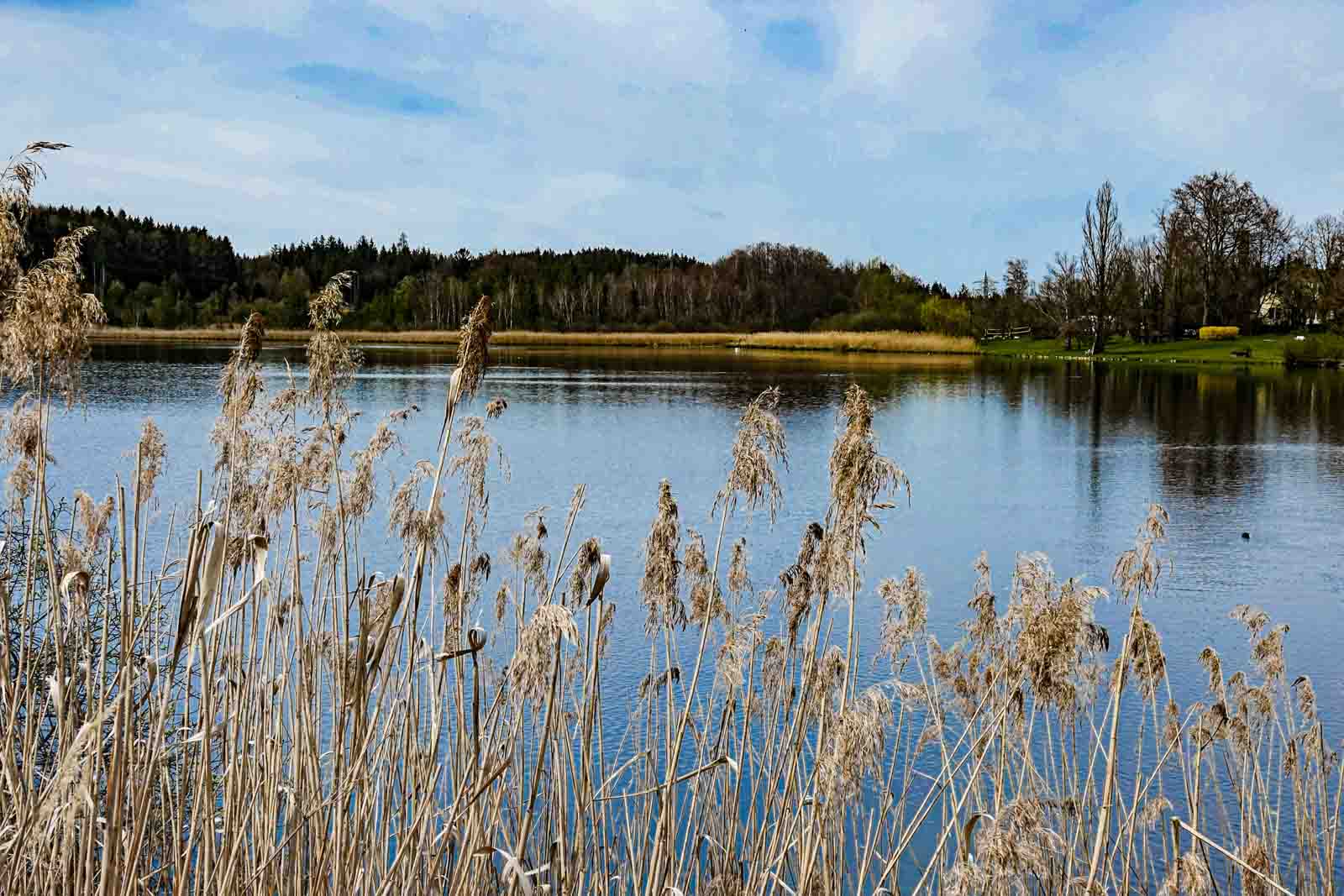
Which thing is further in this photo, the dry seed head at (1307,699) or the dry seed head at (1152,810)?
the dry seed head at (1307,699)

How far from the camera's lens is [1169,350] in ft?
174

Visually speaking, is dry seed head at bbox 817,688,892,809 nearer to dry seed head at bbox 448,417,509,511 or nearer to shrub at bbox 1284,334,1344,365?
dry seed head at bbox 448,417,509,511

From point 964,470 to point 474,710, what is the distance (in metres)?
16.4

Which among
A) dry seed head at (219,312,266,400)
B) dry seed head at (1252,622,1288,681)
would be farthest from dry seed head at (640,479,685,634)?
dry seed head at (1252,622,1288,681)

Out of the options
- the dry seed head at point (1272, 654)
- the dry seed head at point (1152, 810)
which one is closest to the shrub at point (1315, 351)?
the dry seed head at point (1272, 654)

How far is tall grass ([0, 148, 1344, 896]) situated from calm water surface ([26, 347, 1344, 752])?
980 mm

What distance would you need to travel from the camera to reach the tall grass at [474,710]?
2375mm

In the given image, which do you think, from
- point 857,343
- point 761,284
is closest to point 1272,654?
point 857,343

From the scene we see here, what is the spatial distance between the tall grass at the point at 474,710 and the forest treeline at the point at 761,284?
43423mm

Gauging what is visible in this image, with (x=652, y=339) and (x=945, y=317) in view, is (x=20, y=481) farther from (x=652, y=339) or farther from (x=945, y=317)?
(x=652, y=339)

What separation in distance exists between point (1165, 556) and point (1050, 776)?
6239 mm

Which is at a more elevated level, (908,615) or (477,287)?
(477,287)

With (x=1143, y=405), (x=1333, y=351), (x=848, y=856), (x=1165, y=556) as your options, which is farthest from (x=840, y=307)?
(x=848, y=856)

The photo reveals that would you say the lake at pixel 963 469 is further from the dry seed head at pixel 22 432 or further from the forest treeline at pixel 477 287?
the forest treeline at pixel 477 287
